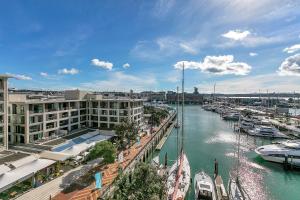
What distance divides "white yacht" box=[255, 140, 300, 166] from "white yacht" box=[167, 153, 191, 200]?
83.6 ft

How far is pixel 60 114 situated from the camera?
2393 inches

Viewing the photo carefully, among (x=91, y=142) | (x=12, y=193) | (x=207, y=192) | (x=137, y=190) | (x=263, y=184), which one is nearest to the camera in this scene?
(x=137, y=190)

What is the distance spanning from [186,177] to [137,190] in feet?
70.0

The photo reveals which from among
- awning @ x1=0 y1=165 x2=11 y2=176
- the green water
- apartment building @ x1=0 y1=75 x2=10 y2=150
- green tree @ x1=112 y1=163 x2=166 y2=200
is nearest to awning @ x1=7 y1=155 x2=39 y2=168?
awning @ x1=0 y1=165 x2=11 y2=176

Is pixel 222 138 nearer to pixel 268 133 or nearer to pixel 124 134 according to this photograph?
pixel 268 133

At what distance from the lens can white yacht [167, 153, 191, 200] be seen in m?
35.8

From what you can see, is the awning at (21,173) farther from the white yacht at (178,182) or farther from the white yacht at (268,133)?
the white yacht at (268,133)

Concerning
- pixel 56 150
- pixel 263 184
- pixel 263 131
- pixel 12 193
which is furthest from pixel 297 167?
pixel 12 193

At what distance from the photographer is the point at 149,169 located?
2512cm

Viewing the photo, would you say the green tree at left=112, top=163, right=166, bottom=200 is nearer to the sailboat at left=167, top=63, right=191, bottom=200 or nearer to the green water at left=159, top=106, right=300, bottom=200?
the sailboat at left=167, top=63, right=191, bottom=200

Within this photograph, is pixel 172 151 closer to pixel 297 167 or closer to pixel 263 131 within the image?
pixel 297 167

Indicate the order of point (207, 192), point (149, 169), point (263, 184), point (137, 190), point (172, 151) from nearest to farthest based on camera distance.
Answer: point (137, 190), point (149, 169), point (207, 192), point (263, 184), point (172, 151)

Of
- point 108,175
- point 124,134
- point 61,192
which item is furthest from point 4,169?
point 124,134

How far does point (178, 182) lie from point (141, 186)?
1681 cm
